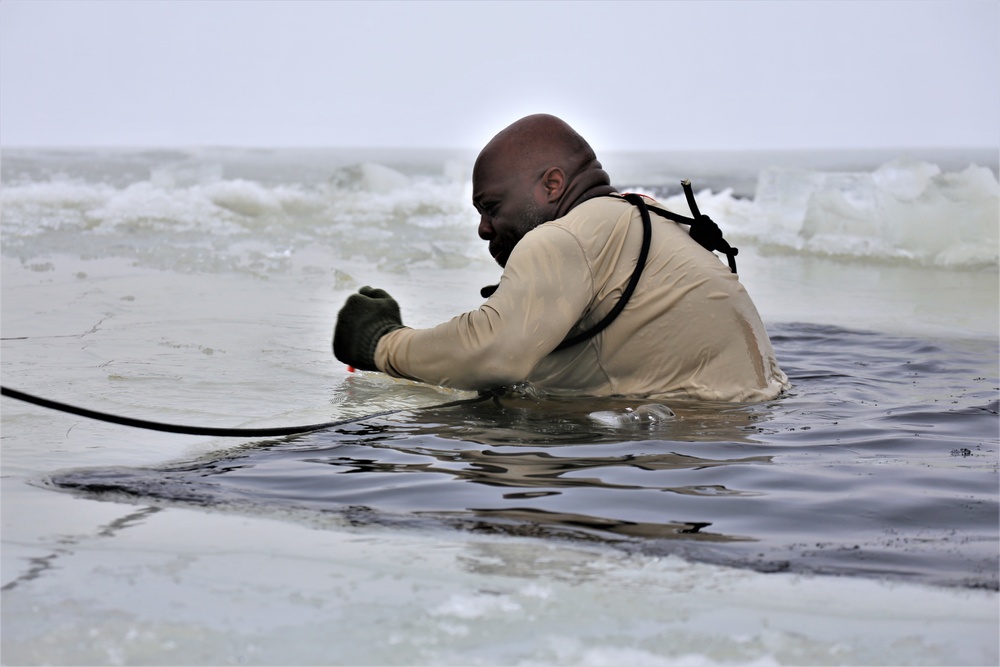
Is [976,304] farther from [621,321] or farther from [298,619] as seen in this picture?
[298,619]

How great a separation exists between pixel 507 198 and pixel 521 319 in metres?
0.56

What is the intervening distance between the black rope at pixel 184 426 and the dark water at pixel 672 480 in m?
0.04

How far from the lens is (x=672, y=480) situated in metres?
2.77

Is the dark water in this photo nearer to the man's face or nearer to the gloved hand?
the gloved hand

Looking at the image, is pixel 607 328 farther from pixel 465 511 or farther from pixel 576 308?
pixel 465 511

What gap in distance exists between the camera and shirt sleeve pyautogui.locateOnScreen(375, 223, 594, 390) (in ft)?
10.8

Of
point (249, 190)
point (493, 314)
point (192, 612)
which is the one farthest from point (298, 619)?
point (249, 190)

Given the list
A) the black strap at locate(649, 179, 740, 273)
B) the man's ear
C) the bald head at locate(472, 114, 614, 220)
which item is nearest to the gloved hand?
the bald head at locate(472, 114, 614, 220)

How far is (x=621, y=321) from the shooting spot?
356 centimetres

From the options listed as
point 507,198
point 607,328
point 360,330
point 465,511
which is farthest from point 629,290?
point 465,511

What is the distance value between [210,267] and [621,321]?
505cm

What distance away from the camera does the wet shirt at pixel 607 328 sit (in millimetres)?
3312

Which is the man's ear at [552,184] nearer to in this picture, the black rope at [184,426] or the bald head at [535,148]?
the bald head at [535,148]

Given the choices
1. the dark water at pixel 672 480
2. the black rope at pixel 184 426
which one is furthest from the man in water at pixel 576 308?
the black rope at pixel 184 426
